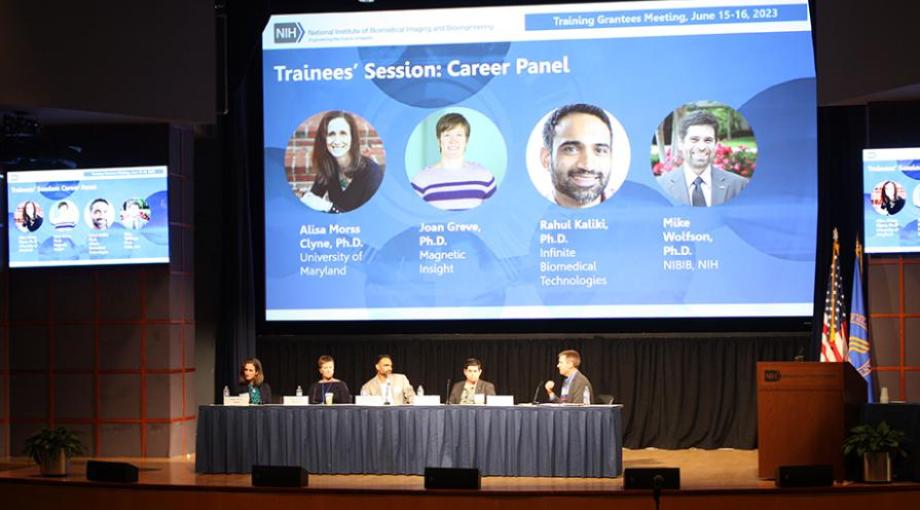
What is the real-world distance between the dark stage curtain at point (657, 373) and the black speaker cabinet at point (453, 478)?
524 centimetres

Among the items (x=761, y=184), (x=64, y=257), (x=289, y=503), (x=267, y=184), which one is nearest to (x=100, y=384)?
(x=64, y=257)

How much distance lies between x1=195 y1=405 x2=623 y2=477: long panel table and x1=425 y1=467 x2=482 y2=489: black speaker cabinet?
2768mm

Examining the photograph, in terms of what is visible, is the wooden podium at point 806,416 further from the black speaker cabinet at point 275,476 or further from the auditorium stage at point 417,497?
the black speaker cabinet at point 275,476

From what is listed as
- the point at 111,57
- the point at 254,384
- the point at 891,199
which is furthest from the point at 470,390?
the point at 111,57

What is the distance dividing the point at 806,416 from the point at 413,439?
3517 millimetres

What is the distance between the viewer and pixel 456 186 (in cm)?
1351

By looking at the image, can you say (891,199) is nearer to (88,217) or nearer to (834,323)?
(834,323)

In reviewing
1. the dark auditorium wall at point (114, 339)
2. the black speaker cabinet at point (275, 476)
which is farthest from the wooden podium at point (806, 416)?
the dark auditorium wall at point (114, 339)

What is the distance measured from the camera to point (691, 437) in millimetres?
13719

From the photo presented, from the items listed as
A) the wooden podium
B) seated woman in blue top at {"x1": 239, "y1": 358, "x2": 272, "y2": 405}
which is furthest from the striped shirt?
the wooden podium

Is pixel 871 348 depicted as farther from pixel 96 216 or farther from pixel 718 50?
pixel 96 216

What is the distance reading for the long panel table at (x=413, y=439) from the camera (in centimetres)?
1127

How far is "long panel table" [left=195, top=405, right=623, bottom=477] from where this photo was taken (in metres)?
11.3

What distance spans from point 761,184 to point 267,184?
17.6ft
